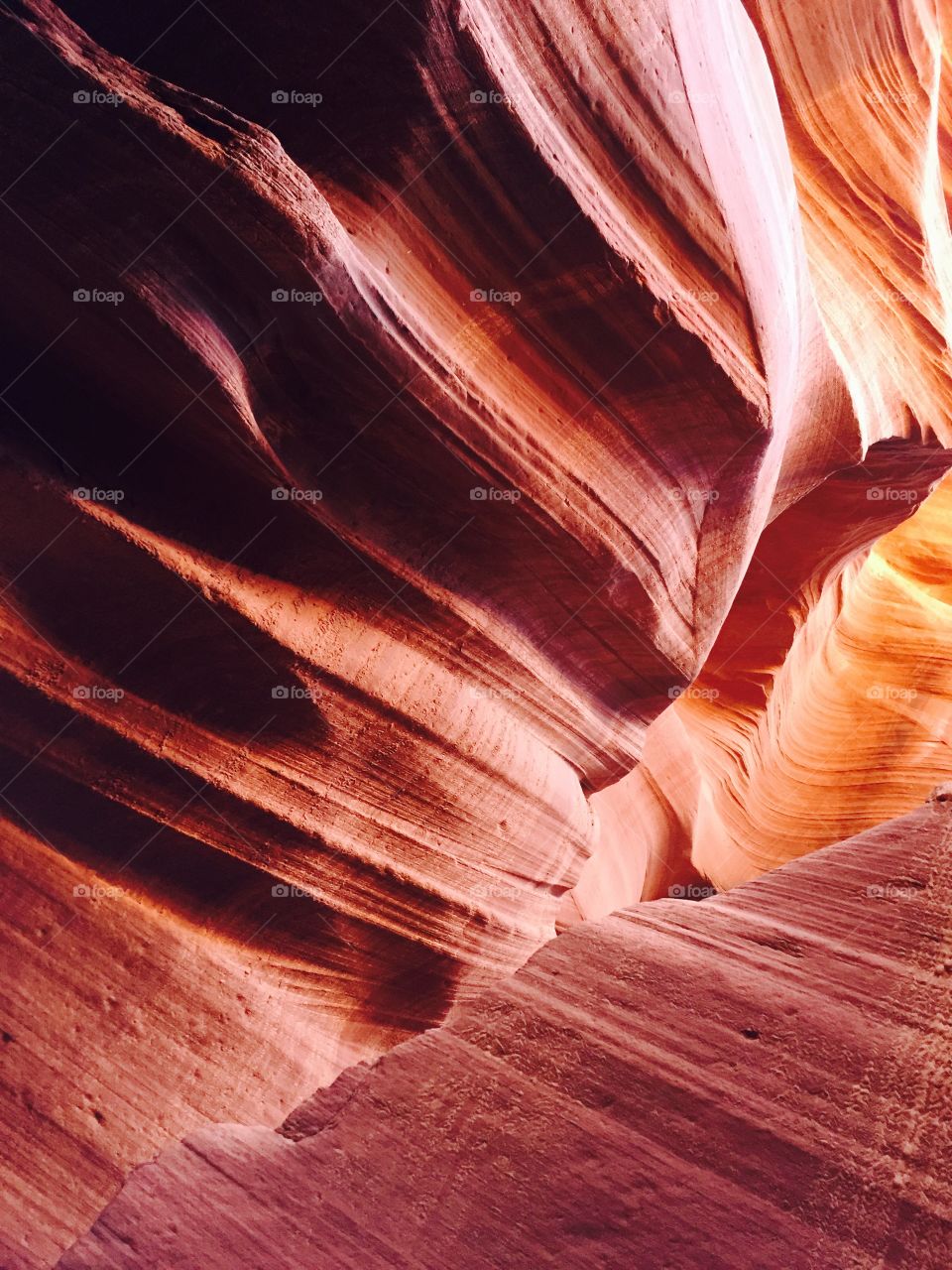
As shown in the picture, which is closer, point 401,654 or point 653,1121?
point 653,1121

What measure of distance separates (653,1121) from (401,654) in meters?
1.80

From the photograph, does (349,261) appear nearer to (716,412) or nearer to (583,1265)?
(716,412)

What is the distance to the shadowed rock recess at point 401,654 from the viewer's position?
1.60 metres

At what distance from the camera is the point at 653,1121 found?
1.56 meters

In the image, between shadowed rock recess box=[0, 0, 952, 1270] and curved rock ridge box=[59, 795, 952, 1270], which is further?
shadowed rock recess box=[0, 0, 952, 1270]

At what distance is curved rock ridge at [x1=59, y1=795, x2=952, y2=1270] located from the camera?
55.4 inches

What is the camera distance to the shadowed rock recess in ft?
5.26

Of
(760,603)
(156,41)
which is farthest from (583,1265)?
(760,603)

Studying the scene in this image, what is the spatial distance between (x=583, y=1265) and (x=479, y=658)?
2.11m

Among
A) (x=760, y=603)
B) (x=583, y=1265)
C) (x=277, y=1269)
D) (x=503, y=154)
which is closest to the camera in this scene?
(x=583, y=1265)

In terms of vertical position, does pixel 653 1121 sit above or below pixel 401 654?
below

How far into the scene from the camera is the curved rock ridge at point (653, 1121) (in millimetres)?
1408

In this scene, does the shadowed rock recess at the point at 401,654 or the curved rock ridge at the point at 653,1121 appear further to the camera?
the shadowed rock recess at the point at 401,654

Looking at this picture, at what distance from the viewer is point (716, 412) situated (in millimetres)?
3312
